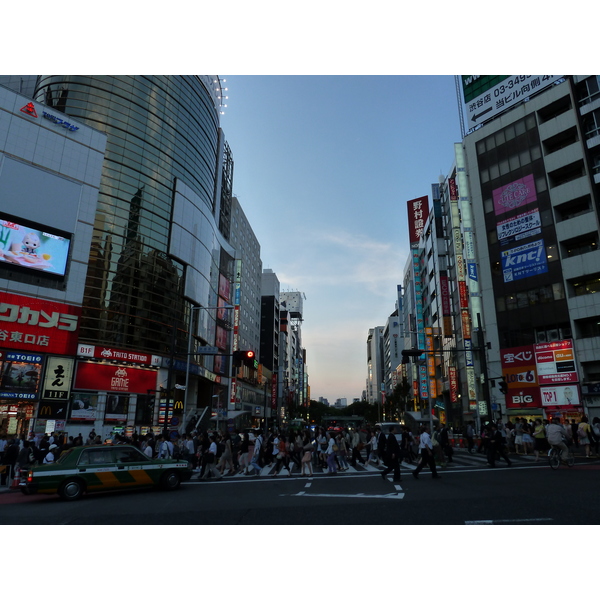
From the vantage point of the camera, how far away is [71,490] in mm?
12367

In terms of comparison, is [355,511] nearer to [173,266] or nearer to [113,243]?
[113,243]

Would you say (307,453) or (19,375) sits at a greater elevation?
(19,375)

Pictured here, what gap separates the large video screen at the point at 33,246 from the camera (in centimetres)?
3219

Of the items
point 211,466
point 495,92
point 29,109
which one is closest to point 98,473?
point 211,466

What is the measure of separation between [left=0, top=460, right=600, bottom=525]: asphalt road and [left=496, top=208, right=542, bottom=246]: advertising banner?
1132 inches

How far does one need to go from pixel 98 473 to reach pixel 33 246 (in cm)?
2736

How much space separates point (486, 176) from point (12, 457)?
4445 centimetres

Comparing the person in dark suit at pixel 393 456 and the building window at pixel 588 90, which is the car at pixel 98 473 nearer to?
the person in dark suit at pixel 393 456

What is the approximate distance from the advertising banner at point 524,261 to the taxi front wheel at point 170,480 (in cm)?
3577

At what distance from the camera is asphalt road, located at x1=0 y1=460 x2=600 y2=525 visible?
8.22 meters

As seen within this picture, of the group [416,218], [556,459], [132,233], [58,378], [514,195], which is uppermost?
[416,218]

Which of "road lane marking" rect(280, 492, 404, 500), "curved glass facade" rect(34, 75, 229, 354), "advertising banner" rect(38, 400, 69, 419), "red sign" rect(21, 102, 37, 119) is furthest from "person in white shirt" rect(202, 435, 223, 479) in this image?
"red sign" rect(21, 102, 37, 119)

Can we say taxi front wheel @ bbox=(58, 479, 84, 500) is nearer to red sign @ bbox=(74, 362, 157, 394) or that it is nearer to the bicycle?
the bicycle

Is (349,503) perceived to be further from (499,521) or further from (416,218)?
(416,218)
